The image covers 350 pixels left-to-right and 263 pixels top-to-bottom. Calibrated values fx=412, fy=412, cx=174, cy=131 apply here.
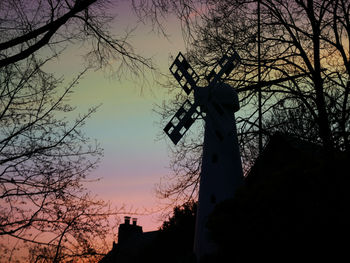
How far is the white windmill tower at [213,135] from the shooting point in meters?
16.8

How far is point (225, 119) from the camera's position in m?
18.0

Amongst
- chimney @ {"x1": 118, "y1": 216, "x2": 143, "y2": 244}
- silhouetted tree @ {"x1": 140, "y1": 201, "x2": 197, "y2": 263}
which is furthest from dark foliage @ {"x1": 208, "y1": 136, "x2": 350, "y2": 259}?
chimney @ {"x1": 118, "y1": 216, "x2": 143, "y2": 244}

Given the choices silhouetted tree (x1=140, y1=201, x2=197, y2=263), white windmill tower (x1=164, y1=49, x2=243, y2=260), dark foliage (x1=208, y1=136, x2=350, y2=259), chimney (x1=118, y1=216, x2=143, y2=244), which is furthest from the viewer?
chimney (x1=118, y1=216, x2=143, y2=244)

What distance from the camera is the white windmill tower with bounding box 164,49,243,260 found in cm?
1680

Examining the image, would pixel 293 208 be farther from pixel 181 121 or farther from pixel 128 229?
pixel 128 229

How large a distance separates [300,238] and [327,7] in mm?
8536

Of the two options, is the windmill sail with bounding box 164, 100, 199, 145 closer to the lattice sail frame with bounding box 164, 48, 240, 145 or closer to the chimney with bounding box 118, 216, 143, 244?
the lattice sail frame with bounding box 164, 48, 240, 145

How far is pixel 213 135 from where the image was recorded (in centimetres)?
1762

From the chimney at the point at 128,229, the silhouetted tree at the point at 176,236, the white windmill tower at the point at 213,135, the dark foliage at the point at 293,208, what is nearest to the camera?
the dark foliage at the point at 293,208

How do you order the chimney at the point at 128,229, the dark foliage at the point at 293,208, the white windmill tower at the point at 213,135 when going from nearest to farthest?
the dark foliage at the point at 293,208, the white windmill tower at the point at 213,135, the chimney at the point at 128,229

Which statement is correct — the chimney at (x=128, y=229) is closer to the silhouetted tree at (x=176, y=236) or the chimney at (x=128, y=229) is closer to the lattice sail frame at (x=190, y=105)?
the silhouetted tree at (x=176, y=236)

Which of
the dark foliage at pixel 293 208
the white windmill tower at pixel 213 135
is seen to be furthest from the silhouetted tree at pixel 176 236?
the dark foliage at pixel 293 208

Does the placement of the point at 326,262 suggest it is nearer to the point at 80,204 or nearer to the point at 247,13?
the point at 80,204

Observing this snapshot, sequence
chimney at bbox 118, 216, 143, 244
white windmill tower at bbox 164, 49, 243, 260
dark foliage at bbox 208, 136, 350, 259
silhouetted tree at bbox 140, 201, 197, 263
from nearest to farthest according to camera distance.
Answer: dark foliage at bbox 208, 136, 350, 259, white windmill tower at bbox 164, 49, 243, 260, silhouetted tree at bbox 140, 201, 197, 263, chimney at bbox 118, 216, 143, 244
